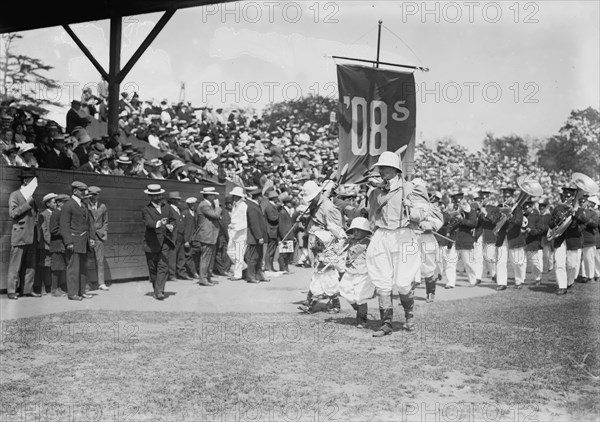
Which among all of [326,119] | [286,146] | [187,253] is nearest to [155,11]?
[187,253]

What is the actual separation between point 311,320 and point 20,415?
4.32 m

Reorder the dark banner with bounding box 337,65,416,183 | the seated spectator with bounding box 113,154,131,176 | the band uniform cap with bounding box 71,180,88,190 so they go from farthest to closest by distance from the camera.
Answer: the seated spectator with bounding box 113,154,131,176, the dark banner with bounding box 337,65,416,183, the band uniform cap with bounding box 71,180,88,190

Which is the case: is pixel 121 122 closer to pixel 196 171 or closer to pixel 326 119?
pixel 196 171

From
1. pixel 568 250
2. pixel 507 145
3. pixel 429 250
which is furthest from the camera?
pixel 507 145

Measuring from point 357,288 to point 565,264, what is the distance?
20.5 feet

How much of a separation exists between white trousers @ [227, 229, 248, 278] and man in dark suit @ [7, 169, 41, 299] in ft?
14.6

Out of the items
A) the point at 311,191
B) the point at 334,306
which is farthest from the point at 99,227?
the point at 334,306

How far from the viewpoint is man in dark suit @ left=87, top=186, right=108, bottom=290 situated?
10094 mm

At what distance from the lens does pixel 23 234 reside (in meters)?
8.84

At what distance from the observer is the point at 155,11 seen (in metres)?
11.0

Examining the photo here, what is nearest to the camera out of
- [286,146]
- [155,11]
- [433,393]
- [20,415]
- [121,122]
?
[20,415]

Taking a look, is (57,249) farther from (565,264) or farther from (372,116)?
(565,264)

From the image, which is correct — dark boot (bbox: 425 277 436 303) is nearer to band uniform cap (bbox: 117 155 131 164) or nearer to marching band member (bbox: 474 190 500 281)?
marching band member (bbox: 474 190 500 281)

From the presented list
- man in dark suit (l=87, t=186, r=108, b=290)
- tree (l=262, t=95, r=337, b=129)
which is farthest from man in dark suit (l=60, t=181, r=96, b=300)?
tree (l=262, t=95, r=337, b=129)
